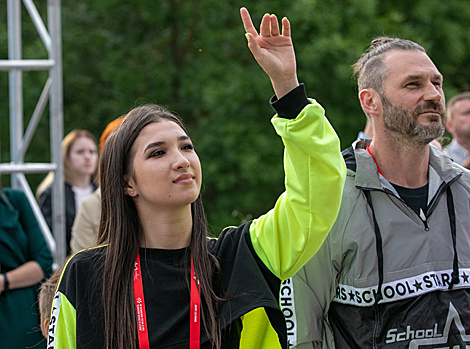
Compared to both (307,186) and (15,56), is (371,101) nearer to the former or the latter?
(307,186)

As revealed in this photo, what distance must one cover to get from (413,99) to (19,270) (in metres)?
2.37

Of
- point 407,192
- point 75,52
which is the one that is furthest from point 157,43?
point 407,192

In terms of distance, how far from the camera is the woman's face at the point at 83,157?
16.7 ft

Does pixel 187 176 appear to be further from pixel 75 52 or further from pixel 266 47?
pixel 75 52

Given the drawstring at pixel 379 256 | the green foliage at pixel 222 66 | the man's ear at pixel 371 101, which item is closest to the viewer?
the drawstring at pixel 379 256

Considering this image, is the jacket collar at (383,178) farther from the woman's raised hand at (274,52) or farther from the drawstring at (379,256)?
the woman's raised hand at (274,52)

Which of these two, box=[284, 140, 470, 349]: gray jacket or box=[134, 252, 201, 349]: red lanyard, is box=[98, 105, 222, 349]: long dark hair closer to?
box=[134, 252, 201, 349]: red lanyard

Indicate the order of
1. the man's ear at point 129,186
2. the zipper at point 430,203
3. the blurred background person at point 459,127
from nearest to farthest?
1. the man's ear at point 129,186
2. the zipper at point 430,203
3. the blurred background person at point 459,127

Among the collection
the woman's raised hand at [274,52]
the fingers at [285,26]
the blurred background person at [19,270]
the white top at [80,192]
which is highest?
the fingers at [285,26]

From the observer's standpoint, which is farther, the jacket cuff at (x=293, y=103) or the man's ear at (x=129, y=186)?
the man's ear at (x=129, y=186)

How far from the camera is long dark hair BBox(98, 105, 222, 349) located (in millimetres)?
1991

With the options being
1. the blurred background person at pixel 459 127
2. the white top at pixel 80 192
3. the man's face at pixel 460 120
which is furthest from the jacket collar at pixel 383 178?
the white top at pixel 80 192

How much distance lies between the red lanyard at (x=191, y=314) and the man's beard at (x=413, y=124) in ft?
3.69

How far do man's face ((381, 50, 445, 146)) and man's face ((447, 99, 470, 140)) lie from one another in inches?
71.3
